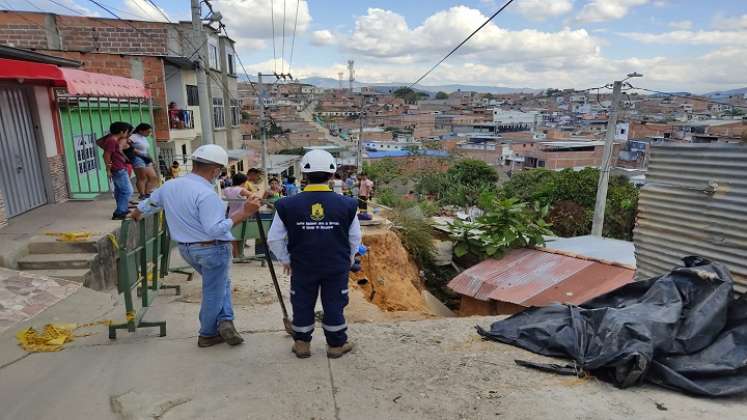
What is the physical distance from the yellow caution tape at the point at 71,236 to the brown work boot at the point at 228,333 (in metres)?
3.58

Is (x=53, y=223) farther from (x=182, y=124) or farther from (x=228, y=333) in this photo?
(x=182, y=124)

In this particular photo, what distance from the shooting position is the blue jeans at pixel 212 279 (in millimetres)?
3375

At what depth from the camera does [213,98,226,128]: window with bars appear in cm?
2509

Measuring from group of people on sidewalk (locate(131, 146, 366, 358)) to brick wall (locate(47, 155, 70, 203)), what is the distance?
607 centimetres

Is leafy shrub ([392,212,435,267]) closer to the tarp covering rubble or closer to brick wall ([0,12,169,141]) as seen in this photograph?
the tarp covering rubble

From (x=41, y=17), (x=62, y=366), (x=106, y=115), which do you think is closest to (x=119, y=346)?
(x=62, y=366)

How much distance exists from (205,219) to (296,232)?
65 cm

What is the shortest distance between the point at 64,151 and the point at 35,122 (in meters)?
0.87

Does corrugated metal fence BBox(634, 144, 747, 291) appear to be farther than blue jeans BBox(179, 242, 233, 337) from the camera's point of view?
Yes

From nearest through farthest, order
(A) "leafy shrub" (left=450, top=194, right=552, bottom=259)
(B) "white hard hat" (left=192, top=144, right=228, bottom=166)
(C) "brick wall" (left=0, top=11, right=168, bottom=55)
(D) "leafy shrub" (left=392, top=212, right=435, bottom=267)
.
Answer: (B) "white hard hat" (left=192, top=144, right=228, bottom=166) → (A) "leafy shrub" (left=450, top=194, right=552, bottom=259) → (D) "leafy shrub" (left=392, top=212, right=435, bottom=267) → (C) "brick wall" (left=0, top=11, right=168, bottom=55)

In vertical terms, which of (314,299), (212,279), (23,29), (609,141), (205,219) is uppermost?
(23,29)

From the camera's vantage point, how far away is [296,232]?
10.5ft

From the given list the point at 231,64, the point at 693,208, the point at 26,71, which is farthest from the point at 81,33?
the point at 693,208

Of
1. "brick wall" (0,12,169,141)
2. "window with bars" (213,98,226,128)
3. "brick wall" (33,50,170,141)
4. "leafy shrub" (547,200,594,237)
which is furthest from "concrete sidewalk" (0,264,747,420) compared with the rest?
"window with bars" (213,98,226,128)
